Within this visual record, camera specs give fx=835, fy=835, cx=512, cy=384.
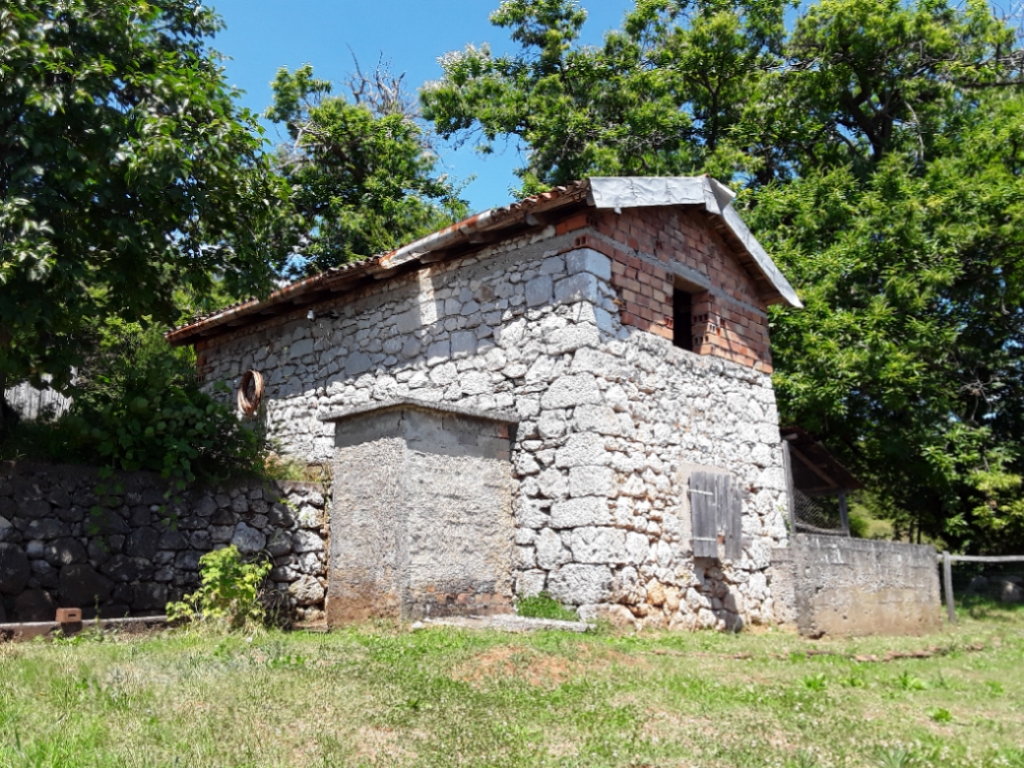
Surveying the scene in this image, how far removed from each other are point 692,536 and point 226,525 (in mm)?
4865

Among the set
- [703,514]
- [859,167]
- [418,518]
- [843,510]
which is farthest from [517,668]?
[859,167]

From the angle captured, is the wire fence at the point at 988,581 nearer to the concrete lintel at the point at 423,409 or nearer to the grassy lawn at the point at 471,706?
the grassy lawn at the point at 471,706

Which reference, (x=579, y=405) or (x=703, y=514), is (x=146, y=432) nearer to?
(x=579, y=405)

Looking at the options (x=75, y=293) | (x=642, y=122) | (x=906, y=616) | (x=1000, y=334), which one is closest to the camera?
(x=75, y=293)

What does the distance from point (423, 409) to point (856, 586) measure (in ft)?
19.0

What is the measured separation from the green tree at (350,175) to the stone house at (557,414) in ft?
28.5

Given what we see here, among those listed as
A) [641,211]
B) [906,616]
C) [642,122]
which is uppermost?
[642,122]

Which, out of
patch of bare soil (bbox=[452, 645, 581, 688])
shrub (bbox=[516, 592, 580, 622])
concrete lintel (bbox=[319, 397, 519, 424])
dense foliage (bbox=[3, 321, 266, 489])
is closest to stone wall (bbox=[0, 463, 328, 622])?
dense foliage (bbox=[3, 321, 266, 489])

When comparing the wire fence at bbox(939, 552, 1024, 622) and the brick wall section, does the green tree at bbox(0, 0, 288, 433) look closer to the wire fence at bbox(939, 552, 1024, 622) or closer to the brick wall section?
the brick wall section

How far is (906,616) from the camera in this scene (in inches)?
430

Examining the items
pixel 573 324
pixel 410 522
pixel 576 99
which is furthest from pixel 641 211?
pixel 576 99

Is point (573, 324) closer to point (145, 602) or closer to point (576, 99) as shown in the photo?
point (145, 602)

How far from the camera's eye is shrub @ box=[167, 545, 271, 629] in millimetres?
7508

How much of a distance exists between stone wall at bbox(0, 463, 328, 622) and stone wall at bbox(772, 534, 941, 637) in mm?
5316
